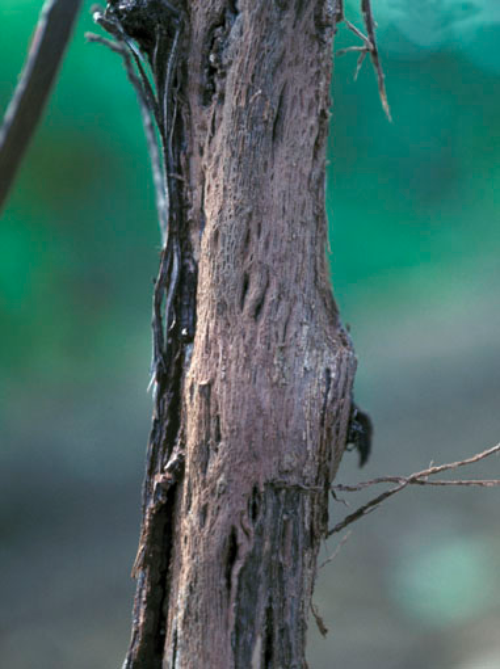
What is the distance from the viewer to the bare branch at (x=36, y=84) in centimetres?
28

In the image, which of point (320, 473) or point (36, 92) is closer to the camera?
point (36, 92)

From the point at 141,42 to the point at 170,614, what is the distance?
0.55 m

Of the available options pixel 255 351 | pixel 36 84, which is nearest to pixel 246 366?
pixel 255 351

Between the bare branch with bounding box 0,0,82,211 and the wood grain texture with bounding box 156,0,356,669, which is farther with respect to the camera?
the wood grain texture with bounding box 156,0,356,669

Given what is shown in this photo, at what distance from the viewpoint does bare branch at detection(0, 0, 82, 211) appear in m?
0.28

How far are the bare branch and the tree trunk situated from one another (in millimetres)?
400

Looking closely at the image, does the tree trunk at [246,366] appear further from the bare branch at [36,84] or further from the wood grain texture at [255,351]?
the bare branch at [36,84]

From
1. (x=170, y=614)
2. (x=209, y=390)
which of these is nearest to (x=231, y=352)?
(x=209, y=390)

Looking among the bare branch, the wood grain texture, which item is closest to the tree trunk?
the wood grain texture

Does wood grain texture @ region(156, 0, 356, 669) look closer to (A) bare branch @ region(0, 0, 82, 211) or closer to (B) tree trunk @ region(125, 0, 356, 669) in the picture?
(B) tree trunk @ region(125, 0, 356, 669)

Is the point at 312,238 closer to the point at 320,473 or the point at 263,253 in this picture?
the point at 263,253

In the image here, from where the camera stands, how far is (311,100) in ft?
2.36

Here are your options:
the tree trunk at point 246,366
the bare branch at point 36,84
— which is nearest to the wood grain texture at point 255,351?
the tree trunk at point 246,366

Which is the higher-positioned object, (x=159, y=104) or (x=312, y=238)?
(x=159, y=104)
